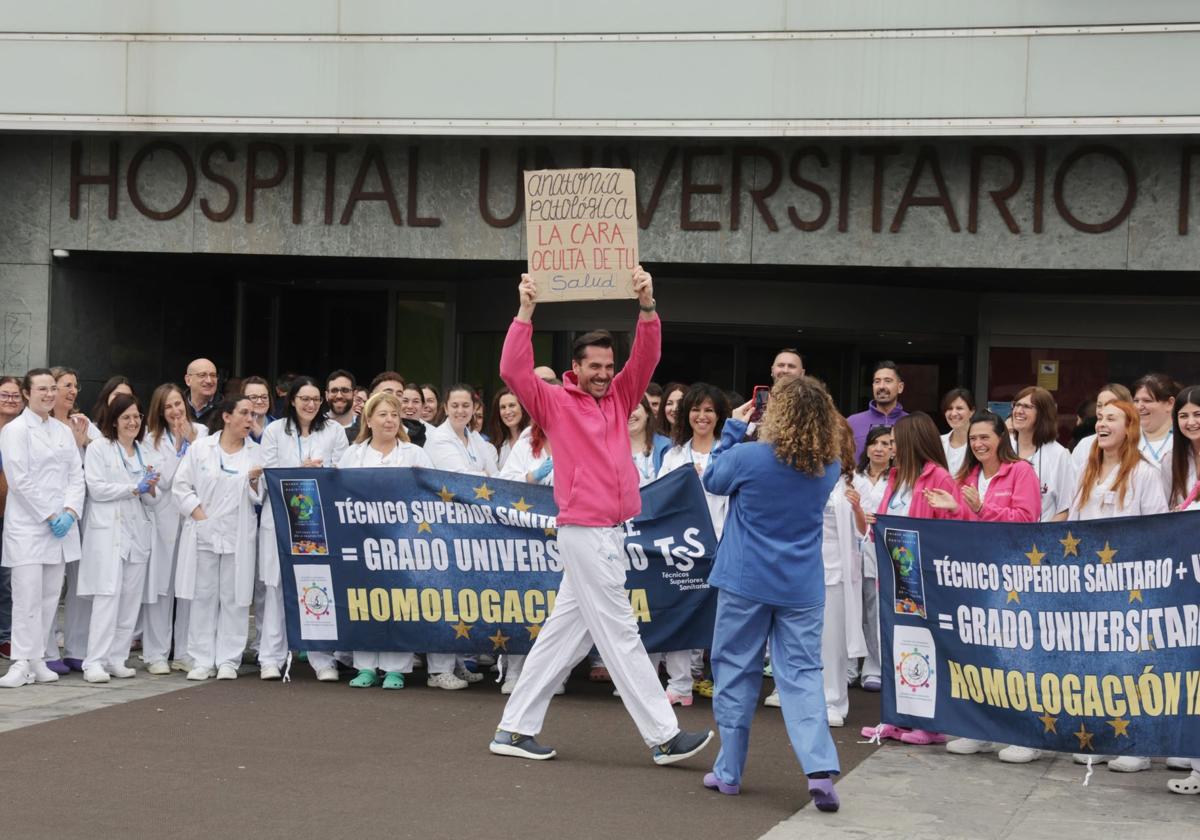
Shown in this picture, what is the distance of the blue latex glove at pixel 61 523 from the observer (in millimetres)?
9945

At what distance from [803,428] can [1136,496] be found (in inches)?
92.7

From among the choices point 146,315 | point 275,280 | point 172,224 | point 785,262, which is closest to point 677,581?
point 785,262

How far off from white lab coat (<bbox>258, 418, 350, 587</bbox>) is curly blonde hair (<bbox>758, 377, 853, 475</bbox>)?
4.47 metres

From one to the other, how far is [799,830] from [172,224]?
11044 mm

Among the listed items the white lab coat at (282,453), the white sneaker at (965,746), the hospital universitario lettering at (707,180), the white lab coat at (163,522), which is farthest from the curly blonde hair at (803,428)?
the hospital universitario lettering at (707,180)

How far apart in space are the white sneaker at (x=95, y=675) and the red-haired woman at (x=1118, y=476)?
6012 mm

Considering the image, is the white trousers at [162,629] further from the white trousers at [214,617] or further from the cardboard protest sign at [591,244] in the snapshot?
the cardboard protest sign at [591,244]

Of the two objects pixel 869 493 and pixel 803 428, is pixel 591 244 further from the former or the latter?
pixel 869 493

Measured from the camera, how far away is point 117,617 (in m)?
10.3

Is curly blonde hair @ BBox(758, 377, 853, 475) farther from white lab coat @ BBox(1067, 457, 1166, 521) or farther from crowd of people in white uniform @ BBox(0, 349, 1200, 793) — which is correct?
crowd of people in white uniform @ BBox(0, 349, 1200, 793)

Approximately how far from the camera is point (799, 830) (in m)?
6.50

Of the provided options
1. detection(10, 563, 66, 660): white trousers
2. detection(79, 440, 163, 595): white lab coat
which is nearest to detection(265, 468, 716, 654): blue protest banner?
detection(79, 440, 163, 595): white lab coat

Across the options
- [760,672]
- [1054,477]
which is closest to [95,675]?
[760,672]

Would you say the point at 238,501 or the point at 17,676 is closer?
the point at 17,676
